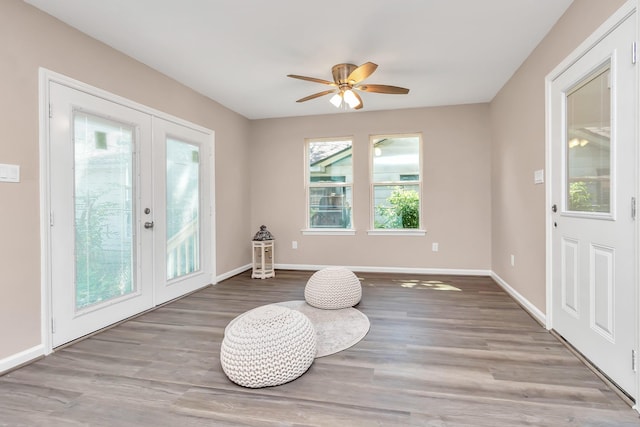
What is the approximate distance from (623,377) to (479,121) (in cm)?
375

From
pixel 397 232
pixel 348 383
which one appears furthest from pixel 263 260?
pixel 348 383

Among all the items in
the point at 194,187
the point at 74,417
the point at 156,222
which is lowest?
the point at 74,417

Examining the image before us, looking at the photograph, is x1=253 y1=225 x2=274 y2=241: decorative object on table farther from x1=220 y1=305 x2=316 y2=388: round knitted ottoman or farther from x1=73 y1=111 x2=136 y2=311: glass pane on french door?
x1=220 y1=305 x2=316 y2=388: round knitted ottoman

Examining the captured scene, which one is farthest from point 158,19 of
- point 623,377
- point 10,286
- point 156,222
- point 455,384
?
point 623,377

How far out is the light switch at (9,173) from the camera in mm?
Answer: 2109

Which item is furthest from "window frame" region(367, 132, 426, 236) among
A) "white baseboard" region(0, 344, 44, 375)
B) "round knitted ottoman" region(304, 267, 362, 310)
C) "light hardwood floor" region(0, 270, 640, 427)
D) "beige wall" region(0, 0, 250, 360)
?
"white baseboard" region(0, 344, 44, 375)

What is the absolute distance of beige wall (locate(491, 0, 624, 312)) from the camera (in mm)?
2379

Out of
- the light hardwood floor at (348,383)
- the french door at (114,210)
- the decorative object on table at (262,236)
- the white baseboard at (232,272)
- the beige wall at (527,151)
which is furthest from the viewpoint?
A: the decorative object on table at (262,236)

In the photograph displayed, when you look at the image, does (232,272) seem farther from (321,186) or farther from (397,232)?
(397,232)

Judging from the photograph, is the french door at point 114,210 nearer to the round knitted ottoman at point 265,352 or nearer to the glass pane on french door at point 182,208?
the glass pane on french door at point 182,208

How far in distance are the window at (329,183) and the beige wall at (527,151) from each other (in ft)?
6.99

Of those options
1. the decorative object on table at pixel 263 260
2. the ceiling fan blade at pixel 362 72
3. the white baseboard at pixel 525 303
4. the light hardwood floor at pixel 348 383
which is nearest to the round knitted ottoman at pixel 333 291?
the light hardwood floor at pixel 348 383

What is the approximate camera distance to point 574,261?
2.34 meters

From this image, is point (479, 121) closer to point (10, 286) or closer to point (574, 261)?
point (574, 261)
